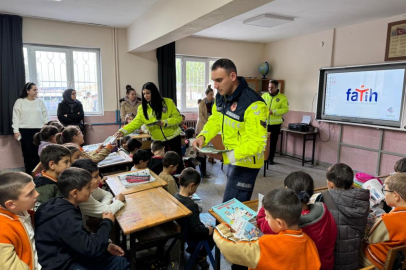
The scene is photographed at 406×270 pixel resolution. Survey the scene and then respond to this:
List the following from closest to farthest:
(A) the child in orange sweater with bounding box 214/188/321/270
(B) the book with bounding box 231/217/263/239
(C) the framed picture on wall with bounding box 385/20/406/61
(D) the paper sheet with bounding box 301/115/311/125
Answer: (A) the child in orange sweater with bounding box 214/188/321/270
(B) the book with bounding box 231/217/263/239
(C) the framed picture on wall with bounding box 385/20/406/61
(D) the paper sheet with bounding box 301/115/311/125

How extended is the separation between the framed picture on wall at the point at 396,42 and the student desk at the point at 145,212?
452cm

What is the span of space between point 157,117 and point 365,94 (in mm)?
3882

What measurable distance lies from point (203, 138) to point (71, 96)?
12.6 feet

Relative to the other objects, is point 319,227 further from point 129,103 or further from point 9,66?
point 9,66

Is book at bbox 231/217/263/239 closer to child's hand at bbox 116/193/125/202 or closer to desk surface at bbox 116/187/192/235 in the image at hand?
desk surface at bbox 116/187/192/235

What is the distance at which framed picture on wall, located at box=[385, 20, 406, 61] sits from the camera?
425cm

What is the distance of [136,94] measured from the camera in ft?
18.9

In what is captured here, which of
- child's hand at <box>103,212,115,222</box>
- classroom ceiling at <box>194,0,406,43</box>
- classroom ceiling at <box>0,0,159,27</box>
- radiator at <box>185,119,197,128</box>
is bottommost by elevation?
child's hand at <box>103,212,115,222</box>

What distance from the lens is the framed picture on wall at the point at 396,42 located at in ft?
14.0

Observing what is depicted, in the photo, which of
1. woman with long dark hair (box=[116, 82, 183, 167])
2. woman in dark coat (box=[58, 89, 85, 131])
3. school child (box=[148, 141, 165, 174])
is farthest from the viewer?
woman in dark coat (box=[58, 89, 85, 131])

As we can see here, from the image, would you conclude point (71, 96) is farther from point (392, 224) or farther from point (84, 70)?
point (392, 224)

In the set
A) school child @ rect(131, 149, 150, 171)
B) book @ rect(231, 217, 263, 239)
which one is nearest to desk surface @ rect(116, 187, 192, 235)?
book @ rect(231, 217, 263, 239)

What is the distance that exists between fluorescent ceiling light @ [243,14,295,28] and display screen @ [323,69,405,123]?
59.8 inches

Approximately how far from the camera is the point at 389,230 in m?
1.45
